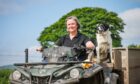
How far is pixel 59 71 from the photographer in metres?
7.12

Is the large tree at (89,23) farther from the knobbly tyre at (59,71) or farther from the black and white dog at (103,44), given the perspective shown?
the knobbly tyre at (59,71)

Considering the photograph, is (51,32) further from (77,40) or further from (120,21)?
(77,40)

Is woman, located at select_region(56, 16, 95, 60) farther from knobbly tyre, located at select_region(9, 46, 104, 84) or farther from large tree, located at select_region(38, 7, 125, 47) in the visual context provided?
large tree, located at select_region(38, 7, 125, 47)

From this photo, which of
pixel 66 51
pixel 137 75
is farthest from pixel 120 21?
pixel 66 51

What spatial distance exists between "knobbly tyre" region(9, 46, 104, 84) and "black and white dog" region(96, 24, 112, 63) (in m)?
1.16

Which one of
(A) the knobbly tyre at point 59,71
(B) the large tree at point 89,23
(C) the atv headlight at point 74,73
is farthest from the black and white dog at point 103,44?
(B) the large tree at point 89,23

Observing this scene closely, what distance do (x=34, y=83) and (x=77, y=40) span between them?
4.23ft

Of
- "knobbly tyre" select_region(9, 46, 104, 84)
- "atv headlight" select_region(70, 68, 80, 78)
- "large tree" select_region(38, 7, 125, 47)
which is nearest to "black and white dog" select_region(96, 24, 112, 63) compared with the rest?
"knobbly tyre" select_region(9, 46, 104, 84)

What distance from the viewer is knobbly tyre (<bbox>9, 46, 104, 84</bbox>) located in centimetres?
705

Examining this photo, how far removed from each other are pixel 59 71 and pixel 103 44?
2.13m

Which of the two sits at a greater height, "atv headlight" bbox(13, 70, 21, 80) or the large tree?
the large tree

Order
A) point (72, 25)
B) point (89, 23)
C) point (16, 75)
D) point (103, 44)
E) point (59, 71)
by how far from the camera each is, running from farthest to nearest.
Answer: point (89, 23)
point (103, 44)
point (72, 25)
point (16, 75)
point (59, 71)

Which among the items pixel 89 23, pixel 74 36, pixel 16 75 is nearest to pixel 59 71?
pixel 16 75

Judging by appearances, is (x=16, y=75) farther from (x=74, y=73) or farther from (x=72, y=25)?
(x=72, y=25)
